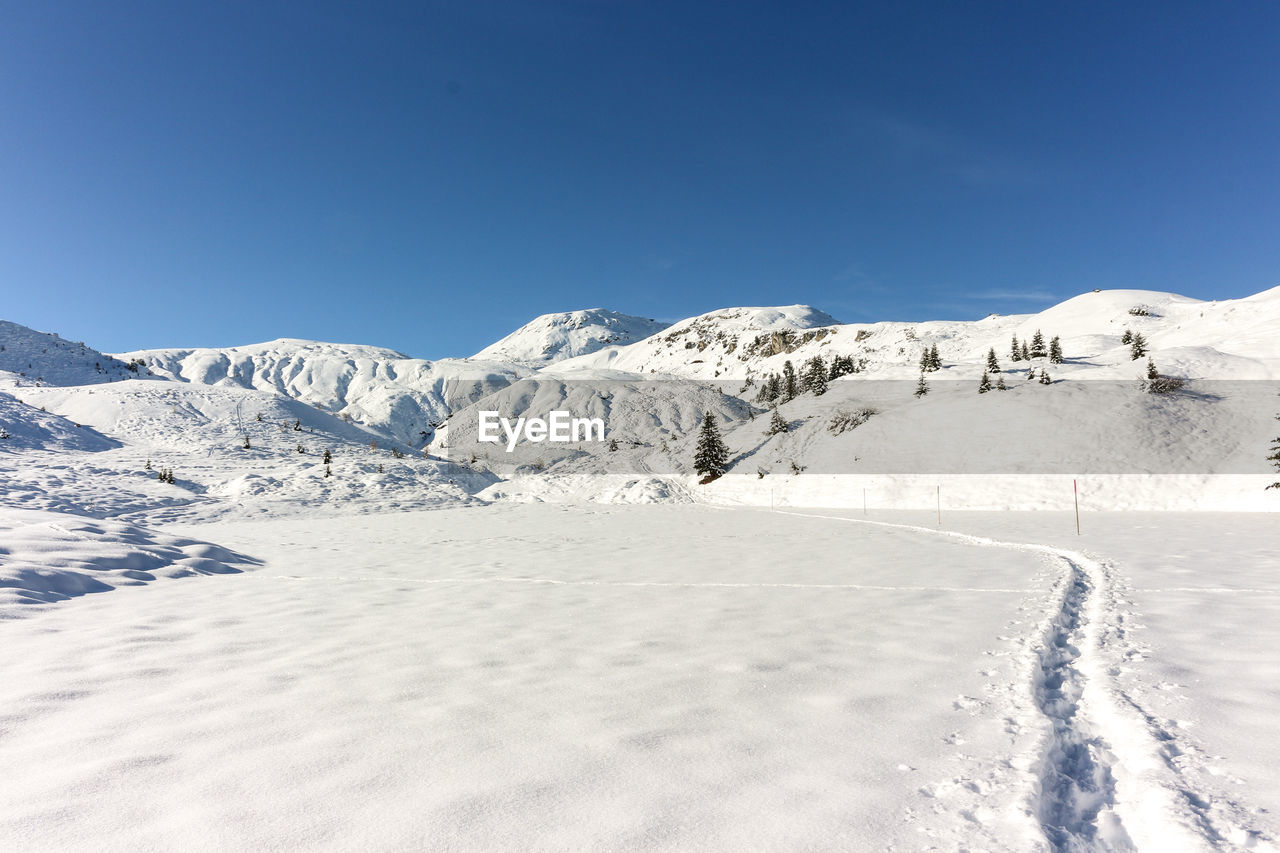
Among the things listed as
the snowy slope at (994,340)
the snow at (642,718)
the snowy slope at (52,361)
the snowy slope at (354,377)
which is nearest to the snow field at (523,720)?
the snow at (642,718)

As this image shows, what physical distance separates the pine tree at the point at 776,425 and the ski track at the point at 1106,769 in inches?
1381

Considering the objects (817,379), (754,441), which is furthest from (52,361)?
(817,379)

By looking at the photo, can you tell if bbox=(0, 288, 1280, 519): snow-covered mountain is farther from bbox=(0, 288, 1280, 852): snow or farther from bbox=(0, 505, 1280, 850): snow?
bbox=(0, 505, 1280, 850): snow

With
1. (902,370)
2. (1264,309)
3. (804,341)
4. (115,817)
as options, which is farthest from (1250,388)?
(804,341)

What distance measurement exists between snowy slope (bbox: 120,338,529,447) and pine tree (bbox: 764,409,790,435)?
61.0 m

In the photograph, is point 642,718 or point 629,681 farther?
point 629,681

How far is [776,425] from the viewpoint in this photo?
40.6m

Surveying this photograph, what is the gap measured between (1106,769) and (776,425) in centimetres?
3819

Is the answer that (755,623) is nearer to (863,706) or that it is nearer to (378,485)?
(863,706)

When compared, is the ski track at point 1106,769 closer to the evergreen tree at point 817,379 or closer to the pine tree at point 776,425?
the pine tree at point 776,425

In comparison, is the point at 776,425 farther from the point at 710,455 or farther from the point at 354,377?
the point at 354,377

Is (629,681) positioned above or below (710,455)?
below

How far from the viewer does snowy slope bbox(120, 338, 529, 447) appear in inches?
3780

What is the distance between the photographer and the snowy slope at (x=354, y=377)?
96000mm
